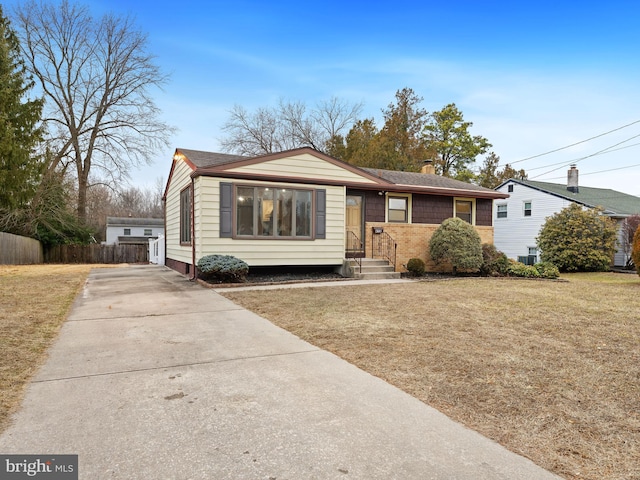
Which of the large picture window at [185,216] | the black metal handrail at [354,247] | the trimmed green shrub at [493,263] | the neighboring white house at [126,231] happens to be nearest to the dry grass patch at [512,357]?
the trimmed green shrub at [493,263]

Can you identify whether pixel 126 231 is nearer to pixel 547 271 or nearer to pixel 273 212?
pixel 273 212

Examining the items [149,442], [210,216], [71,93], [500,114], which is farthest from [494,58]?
[71,93]

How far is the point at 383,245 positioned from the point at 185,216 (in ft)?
21.3

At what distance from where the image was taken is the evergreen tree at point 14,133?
13.7m

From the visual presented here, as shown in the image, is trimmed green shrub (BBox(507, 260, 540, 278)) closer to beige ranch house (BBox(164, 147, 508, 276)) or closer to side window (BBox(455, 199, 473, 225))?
beige ranch house (BBox(164, 147, 508, 276))

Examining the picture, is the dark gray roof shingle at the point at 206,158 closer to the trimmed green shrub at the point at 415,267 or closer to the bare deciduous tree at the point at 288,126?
the trimmed green shrub at the point at 415,267

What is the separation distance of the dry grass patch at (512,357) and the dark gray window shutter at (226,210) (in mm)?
2602

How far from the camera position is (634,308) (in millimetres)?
7289

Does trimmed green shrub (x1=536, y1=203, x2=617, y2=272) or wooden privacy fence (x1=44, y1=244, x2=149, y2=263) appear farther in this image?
wooden privacy fence (x1=44, y1=244, x2=149, y2=263)

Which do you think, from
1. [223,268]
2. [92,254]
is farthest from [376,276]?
[92,254]

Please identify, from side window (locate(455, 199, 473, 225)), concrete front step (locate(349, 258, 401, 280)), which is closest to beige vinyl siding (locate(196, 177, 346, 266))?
concrete front step (locate(349, 258, 401, 280))

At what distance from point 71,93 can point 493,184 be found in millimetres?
34729

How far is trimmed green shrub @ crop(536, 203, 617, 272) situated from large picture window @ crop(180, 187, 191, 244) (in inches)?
596

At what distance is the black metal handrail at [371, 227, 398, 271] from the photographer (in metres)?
13.3
